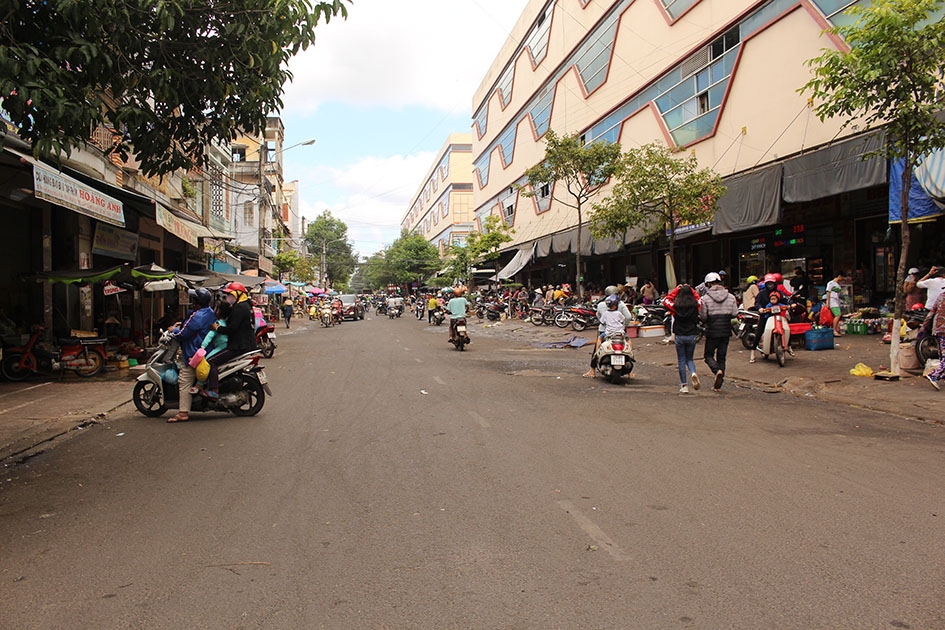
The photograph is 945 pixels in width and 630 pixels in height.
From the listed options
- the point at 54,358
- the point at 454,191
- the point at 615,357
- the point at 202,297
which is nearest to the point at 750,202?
the point at 615,357

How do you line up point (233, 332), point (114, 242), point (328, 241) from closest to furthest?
point (233, 332) < point (114, 242) < point (328, 241)

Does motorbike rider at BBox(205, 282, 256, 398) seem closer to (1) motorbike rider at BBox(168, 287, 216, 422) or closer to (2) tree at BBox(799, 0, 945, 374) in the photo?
(1) motorbike rider at BBox(168, 287, 216, 422)

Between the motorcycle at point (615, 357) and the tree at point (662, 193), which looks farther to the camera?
the tree at point (662, 193)

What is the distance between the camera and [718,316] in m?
10.8

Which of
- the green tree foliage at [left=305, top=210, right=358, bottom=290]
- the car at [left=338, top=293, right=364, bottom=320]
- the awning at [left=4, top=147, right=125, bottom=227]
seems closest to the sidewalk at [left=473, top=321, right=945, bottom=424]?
the awning at [left=4, top=147, right=125, bottom=227]

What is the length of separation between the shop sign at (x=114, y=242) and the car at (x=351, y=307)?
24948 mm

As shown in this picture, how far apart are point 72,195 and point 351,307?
35.4 meters

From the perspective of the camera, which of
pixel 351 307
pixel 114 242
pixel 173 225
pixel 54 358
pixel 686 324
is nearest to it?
pixel 686 324

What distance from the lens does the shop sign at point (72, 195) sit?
31.0ft

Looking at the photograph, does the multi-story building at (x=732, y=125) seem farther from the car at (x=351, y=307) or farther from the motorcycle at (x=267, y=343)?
the car at (x=351, y=307)

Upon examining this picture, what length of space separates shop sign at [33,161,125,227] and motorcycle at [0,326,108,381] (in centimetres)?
292

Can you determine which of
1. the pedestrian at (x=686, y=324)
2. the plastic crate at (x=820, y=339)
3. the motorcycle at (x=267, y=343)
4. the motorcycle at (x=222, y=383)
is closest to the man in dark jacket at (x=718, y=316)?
the pedestrian at (x=686, y=324)

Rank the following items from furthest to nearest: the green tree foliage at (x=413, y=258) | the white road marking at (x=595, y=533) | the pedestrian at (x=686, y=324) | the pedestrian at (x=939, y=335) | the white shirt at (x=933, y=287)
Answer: the green tree foliage at (x=413, y=258) < the white shirt at (x=933, y=287) < the pedestrian at (x=686, y=324) < the pedestrian at (x=939, y=335) < the white road marking at (x=595, y=533)

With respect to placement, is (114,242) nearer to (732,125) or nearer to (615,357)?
(615,357)
